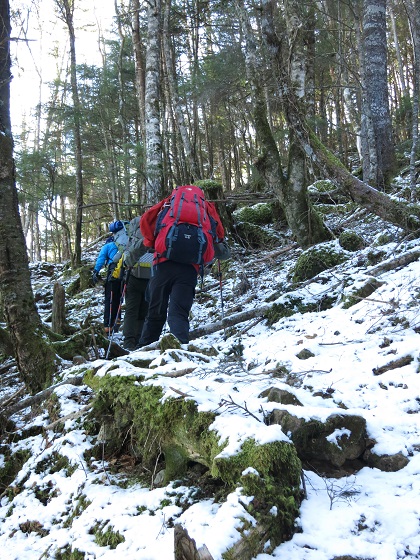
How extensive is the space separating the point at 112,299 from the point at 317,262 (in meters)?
3.72

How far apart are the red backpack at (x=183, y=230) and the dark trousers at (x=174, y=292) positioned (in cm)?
17

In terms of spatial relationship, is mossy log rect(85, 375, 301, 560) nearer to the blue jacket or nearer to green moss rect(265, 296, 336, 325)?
green moss rect(265, 296, 336, 325)

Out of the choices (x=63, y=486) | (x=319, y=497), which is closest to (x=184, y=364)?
(x=63, y=486)

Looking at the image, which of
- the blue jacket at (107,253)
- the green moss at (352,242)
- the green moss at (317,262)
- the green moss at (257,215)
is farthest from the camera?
the green moss at (257,215)

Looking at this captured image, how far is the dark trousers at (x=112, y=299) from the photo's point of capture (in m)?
7.54

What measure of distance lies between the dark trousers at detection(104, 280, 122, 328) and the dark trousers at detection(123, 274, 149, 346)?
1143mm

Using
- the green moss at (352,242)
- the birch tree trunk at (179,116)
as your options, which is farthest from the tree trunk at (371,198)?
the birch tree trunk at (179,116)

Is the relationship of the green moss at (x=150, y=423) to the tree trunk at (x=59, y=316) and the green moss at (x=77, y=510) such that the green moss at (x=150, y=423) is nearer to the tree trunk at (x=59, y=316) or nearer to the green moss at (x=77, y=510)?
the green moss at (x=77, y=510)

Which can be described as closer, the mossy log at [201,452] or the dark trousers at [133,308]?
the mossy log at [201,452]

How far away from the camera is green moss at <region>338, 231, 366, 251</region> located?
22.8ft

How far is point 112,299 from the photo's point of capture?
299 inches

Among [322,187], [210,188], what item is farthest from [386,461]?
[322,187]

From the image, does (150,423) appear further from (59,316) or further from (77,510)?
(59,316)

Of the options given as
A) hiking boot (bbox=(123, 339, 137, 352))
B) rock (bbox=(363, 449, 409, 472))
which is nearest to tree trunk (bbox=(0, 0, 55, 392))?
hiking boot (bbox=(123, 339, 137, 352))
